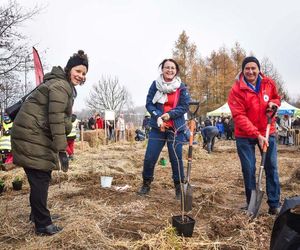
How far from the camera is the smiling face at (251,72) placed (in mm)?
4203

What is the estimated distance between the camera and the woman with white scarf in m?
4.80

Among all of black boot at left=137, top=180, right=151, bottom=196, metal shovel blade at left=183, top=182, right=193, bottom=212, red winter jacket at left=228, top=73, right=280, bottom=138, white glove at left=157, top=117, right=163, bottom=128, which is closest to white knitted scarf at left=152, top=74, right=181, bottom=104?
white glove at left=157, top=117, right=163, bottom=128

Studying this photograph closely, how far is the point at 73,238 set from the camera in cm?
315

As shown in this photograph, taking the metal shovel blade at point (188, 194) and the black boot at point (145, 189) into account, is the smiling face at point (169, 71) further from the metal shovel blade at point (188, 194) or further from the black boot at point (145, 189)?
the metal shovel blade at point (188, 194)

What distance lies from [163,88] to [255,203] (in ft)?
6.39

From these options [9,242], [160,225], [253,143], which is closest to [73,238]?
[9,242]

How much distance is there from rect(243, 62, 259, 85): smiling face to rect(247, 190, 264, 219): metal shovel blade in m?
1.35

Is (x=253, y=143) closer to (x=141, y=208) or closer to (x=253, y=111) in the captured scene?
(x=253, y=111)

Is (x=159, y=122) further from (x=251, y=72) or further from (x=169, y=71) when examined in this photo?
(x=251, y=72)

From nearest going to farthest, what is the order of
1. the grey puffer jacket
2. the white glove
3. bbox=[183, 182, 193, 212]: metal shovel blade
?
1. the grey puffer jacket
2. bbox=[183, 182, 193, 212]: metal shovel blade
3. the white glove

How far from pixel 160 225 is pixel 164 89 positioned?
78.7 inches

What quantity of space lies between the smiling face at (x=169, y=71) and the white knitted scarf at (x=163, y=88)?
54 millimetres

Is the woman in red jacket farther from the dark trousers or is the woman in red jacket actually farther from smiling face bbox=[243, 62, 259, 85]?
the dark trousers

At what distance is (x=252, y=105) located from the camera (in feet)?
13.8
